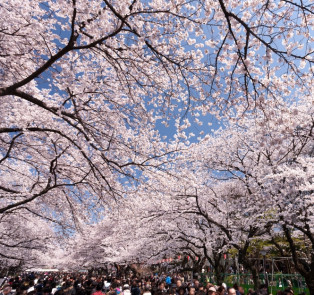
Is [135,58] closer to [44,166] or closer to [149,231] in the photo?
[44,166]

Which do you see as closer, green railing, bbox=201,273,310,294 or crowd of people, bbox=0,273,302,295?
crowd of people, bbox=0,273,302,295

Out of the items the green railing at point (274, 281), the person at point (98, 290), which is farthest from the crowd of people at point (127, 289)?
the green railing at point (274, 281)

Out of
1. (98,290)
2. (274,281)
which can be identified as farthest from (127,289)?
(274,281)

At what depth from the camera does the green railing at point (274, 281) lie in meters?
12.7

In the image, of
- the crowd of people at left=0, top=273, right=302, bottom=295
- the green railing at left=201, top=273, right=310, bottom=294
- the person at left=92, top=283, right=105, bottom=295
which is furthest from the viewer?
the green railing at left=201, top=273, right=310, bottom=294

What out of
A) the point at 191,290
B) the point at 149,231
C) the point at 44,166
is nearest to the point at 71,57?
the point at 44,166

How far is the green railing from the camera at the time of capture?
1273 cm

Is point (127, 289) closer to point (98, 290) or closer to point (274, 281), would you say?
point (98, 290)

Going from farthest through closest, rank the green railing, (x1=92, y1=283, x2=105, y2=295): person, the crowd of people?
1. the green railing
2. the crowd of people
3. (x1=92, y1=283, x2=105, y2=295): person

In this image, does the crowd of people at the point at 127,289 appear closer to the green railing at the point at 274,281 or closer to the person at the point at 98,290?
the person at the point at 98,290

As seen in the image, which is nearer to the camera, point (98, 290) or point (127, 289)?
point (98, 290)

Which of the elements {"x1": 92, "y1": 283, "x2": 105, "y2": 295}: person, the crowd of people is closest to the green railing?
the crowd of people

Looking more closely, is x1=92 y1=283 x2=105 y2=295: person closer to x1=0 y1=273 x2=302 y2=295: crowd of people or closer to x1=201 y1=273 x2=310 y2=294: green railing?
x1=0 y1=273 x2=302 y2=295: crowd of people

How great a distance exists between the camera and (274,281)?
16875mm
